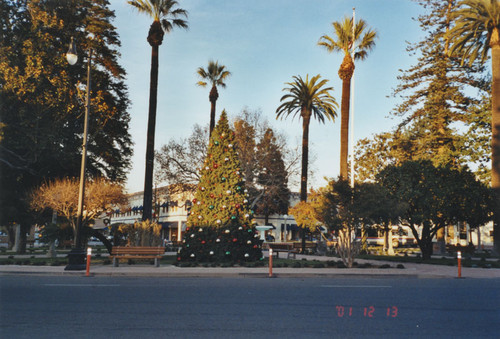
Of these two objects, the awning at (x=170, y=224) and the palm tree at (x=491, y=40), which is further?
the awning at (x=170, y=224)

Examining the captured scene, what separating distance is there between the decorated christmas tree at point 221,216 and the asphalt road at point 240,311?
32.0 feet

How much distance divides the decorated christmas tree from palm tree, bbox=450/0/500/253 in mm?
17087

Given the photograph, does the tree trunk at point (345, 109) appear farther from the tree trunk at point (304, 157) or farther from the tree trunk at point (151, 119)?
the tree trunk at point (151, 119)

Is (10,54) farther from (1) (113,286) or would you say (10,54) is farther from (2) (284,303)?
(2) (284,303)

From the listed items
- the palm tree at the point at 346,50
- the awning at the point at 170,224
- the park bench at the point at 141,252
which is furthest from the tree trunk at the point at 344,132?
the awning at the point at 170,224

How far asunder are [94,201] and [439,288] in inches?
760

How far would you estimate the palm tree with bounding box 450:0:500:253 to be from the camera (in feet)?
101

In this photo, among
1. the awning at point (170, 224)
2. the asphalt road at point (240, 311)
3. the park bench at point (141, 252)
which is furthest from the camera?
the awning at point (170, 224)

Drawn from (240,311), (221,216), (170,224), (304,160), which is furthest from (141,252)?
(170,224)

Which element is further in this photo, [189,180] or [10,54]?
[189,180]

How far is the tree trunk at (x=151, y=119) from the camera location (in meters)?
27.5

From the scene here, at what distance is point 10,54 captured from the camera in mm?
28688

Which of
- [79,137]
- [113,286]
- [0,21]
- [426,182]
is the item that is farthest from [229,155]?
[0,21]

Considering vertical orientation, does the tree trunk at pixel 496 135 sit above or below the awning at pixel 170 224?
above
